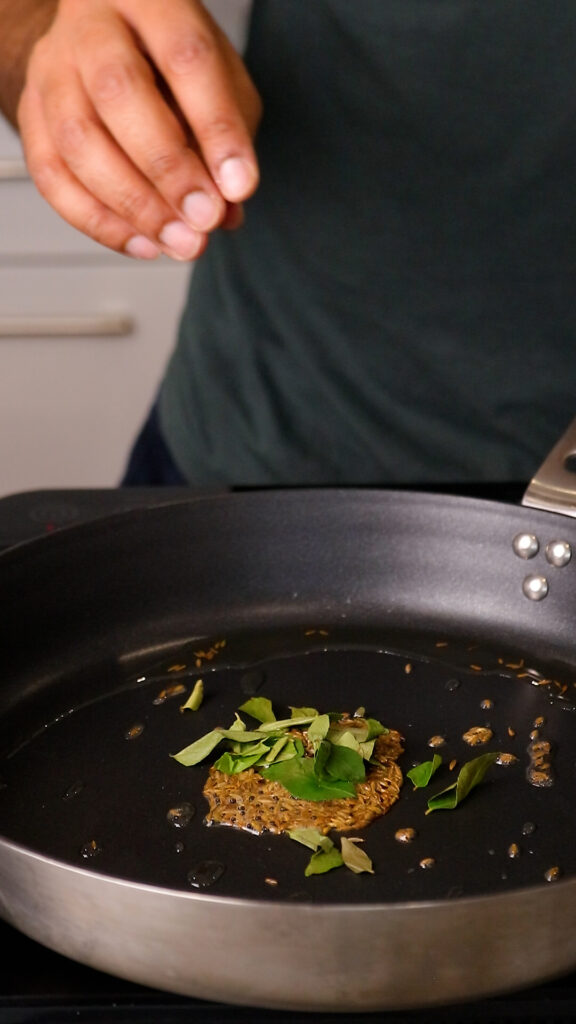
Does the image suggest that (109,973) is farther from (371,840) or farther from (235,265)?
(235,265)

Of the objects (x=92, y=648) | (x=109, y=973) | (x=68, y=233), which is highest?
(x=109, y=973)

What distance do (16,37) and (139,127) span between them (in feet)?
1.37

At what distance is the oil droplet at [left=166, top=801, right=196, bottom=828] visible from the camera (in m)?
0.54

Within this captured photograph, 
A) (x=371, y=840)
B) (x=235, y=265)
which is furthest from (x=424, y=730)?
(x=235, y=265)

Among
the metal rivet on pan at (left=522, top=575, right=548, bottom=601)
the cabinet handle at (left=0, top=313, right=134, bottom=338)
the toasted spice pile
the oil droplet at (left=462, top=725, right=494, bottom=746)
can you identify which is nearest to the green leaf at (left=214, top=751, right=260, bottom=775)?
the toasted spice pile

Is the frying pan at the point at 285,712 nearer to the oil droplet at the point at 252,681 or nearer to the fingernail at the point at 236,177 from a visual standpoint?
the oil droplet at the point at 252,681

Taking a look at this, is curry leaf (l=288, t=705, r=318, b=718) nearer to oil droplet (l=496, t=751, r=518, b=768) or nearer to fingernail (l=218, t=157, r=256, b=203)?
oil droplet (l=496, t=751, r=518, b=768)

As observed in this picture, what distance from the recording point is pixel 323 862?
1.67ft

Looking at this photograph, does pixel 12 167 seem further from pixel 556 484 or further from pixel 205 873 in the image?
pixel 205 873

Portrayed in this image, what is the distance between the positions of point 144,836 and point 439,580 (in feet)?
1.01

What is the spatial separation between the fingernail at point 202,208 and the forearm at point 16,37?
1.32 feet

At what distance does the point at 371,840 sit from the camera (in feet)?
1.75

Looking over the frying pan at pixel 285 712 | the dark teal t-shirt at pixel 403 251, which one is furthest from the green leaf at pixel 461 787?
the dark teal t-shirt at pixel 403 251

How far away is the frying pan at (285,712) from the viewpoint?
386 mm
